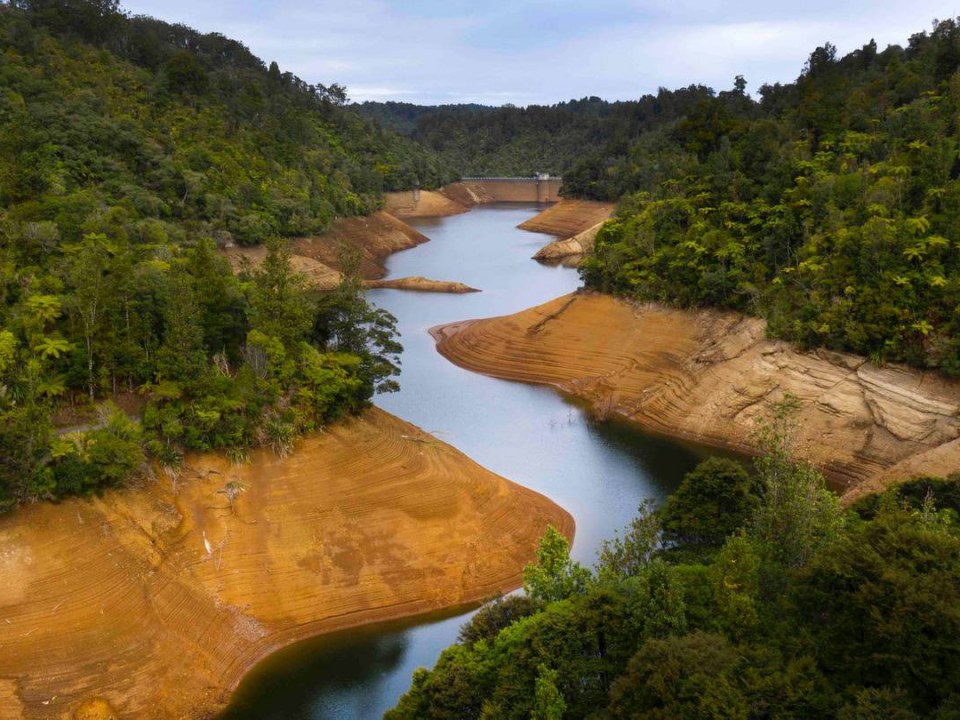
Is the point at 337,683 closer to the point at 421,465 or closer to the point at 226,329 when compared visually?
the point at 421,465

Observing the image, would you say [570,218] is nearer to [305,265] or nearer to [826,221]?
[305,265]

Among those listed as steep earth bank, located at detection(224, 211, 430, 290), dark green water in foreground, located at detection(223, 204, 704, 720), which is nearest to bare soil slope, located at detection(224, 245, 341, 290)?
steep earth bank, located at detection(224, 211, 430, 290)

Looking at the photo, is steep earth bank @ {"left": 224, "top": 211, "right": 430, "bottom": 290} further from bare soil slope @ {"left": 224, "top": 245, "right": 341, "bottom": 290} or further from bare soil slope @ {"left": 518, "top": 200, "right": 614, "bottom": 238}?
bare soil slope @ {"left": 518, "top": 200, "right": 614, "bottom": 238}

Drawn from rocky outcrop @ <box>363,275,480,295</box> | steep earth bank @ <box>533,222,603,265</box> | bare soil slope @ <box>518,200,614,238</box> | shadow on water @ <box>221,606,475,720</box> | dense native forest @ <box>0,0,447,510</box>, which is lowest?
shadow on water @ <box>221,606,475,720</box>

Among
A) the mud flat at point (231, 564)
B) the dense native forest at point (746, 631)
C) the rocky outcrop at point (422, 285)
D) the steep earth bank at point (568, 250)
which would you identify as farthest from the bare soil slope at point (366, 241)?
the dense native forest at point (746, 631)

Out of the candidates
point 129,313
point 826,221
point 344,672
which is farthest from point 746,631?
point 826,221

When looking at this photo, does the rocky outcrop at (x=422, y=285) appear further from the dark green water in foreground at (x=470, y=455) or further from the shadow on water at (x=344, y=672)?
the shadow on water at (x=344, y=672)
